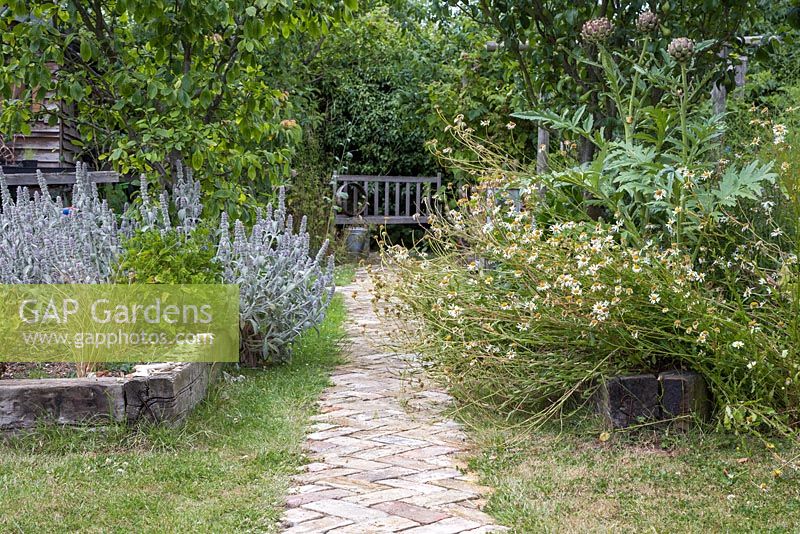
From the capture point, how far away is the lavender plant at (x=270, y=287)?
5.43 metres

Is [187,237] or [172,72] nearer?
[187,237]

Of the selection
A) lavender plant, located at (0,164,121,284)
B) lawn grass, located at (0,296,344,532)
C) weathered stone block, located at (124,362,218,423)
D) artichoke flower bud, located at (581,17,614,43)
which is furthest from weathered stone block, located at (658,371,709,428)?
lavender plant, located at (0,164,121,284)

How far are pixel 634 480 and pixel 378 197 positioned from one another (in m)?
10.5

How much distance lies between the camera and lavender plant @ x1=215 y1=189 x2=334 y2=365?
5430 millimetres

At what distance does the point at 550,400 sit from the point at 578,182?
1071mm

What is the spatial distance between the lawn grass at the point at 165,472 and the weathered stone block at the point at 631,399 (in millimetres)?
1452

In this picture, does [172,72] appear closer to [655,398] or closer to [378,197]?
[655,398]

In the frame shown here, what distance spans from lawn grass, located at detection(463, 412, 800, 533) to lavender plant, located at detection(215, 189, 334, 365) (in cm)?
159

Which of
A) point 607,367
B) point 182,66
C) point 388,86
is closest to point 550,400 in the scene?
point 607,367

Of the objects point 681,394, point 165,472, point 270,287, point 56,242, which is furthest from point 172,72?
point 681,394

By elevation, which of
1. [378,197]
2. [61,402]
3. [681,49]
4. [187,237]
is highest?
[681,49]

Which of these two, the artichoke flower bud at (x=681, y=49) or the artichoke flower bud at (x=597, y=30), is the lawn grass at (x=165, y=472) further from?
the artichoke flower bud at (x=681, y=49)

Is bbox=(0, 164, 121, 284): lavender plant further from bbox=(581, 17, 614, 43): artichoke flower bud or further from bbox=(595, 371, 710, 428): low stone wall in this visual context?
bbox=(581, 17, 614, 43): artichoke flower bud

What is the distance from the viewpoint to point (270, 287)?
217 inches
